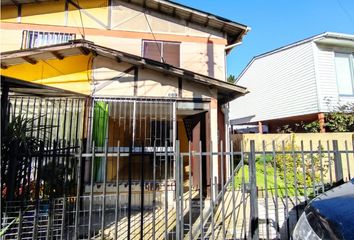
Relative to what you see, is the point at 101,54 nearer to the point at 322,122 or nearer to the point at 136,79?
the point at 136,79

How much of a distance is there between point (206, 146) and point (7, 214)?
18.1ft

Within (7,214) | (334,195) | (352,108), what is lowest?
(7,214)

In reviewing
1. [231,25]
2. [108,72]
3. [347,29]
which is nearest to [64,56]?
[108,72]

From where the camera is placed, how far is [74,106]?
25.5 feet

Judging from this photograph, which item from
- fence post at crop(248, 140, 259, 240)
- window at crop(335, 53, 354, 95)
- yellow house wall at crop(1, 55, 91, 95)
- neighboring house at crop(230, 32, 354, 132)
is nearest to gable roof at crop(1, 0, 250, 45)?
yellow house wall at crop(1, 55, 91, 95)

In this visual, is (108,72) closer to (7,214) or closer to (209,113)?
(209,113)

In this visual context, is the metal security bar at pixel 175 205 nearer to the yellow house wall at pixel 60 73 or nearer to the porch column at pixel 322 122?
the yellow house wall at pixel 60 73

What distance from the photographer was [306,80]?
14055 mm

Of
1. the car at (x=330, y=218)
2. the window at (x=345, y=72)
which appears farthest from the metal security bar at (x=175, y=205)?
the window at (x=345, y=72)

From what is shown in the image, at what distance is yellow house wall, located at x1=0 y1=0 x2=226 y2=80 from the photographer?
9555 millimetres

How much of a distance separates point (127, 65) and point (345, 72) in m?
12.0

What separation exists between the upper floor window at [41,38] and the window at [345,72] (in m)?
13.0

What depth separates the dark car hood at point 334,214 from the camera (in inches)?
74.3

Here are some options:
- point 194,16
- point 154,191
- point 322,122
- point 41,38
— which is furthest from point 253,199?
point 322,122
